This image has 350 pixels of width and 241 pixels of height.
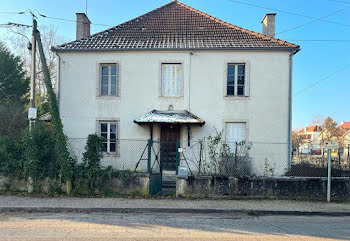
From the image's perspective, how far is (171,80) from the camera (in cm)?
1159

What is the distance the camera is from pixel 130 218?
5.77 metres

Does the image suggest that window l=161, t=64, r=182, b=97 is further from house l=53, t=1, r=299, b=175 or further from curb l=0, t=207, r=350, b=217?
curb l=0, t=207, r=350, b=217

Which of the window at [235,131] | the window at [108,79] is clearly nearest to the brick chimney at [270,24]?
Result: the window at [235,131]

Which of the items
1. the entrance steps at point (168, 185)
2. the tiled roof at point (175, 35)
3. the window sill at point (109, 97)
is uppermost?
the tiled roof at point (175, 35)

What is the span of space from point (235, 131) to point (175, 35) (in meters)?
6.00

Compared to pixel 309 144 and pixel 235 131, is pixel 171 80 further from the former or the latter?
pixel 309 144

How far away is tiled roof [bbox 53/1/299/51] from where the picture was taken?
11328mm

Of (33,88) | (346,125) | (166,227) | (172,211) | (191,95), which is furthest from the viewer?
(346,125)

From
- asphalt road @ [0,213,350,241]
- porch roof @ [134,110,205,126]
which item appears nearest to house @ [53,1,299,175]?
porch roof @ [134,110,205,126]

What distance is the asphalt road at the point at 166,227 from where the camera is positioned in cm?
460

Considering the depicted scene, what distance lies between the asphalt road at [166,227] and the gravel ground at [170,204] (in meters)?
0.46

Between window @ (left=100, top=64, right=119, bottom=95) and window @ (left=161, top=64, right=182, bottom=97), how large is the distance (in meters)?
2.51

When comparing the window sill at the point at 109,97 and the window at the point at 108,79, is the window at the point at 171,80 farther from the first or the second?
the window at the point at 108,79

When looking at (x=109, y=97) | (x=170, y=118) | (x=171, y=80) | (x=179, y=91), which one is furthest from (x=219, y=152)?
(x=109, y=97)
